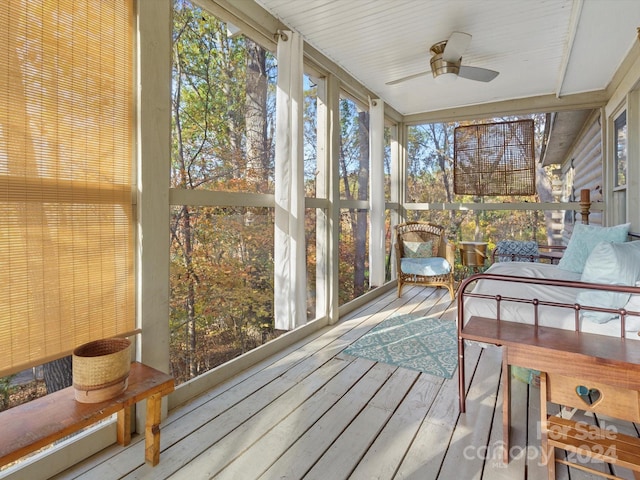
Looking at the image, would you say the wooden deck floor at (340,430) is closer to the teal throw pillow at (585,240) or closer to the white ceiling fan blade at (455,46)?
the teal throw pillow at (585,240)

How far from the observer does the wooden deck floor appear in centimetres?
150

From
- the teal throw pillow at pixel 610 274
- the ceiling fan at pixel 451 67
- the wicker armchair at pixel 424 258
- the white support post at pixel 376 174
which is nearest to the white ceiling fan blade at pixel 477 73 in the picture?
the ceiling fan at pixel 451 67

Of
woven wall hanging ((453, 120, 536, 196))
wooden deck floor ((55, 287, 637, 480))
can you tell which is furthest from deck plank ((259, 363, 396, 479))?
woven wall hanging ((453, 120, 536, 196))

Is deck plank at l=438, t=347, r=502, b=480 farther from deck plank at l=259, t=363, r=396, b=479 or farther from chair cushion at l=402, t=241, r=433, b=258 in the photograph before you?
chair cushion at l=402, t=241, r=433, b=258

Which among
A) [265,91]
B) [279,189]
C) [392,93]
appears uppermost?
[392,93]

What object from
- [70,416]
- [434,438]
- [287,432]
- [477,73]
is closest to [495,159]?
[477,73]

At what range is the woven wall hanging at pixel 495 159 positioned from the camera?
4766mm

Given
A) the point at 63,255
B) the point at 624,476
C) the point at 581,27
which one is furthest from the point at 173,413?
the point at 581,27

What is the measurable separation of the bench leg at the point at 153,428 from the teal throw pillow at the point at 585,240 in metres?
3.06

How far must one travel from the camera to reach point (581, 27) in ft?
8.65

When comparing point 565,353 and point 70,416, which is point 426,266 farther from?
point 70,416

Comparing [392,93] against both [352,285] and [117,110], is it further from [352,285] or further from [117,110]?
[117,110]

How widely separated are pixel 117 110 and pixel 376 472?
2.06m

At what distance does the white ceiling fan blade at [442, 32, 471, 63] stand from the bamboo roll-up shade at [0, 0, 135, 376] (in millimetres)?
2197
